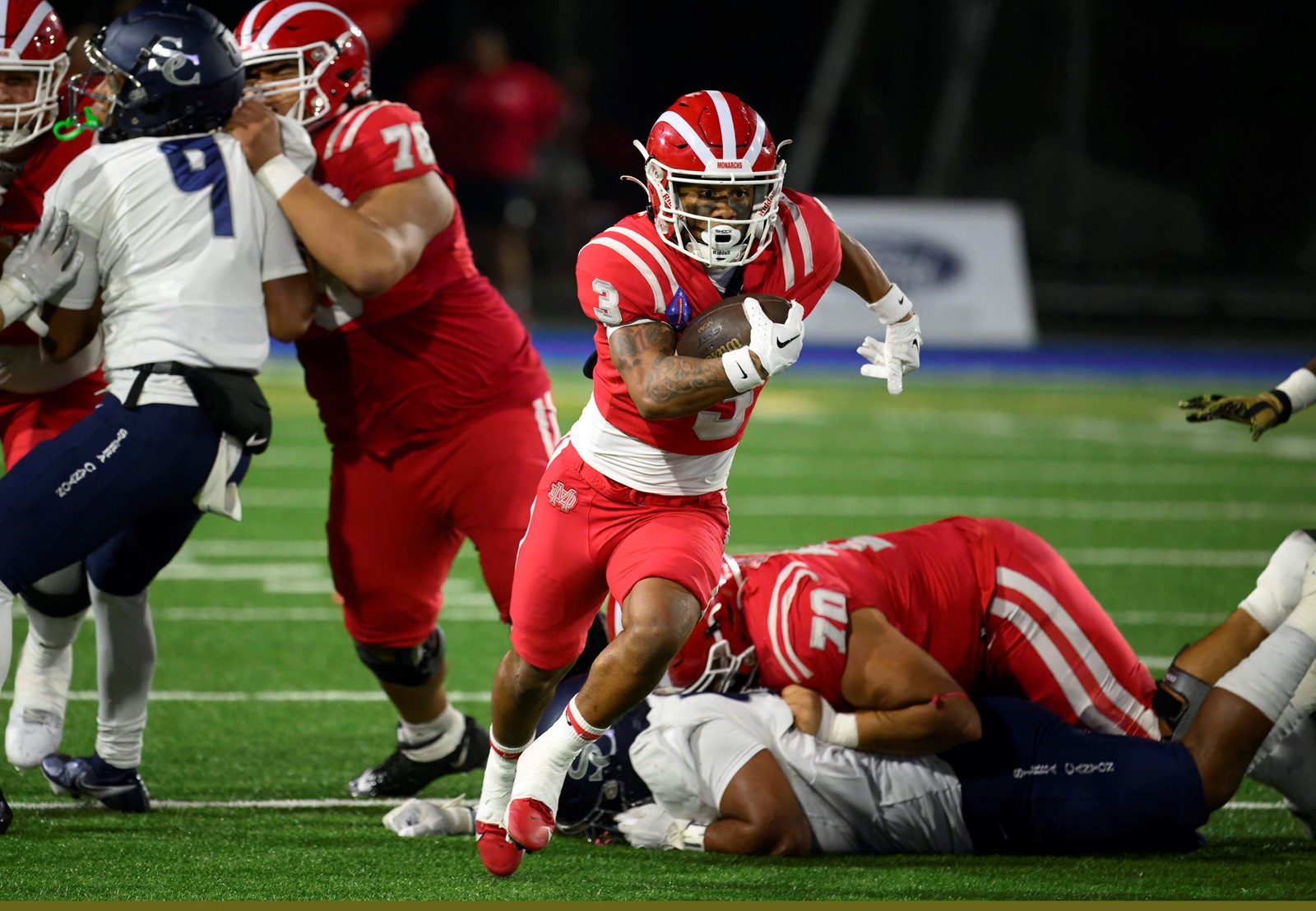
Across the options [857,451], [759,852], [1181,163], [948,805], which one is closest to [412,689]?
[759,852]

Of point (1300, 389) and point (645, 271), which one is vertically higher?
point (645, 271)

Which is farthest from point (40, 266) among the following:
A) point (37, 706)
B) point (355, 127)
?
point (37, 706)

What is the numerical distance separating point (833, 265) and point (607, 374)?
1.84 feet

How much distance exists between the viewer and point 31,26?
3.58 meters

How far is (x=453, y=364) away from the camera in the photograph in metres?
3.86

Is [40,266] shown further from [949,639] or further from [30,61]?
[949,639]

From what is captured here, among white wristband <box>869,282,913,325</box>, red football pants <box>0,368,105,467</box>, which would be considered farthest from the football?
red football pants <box>0,368,105,467</box>

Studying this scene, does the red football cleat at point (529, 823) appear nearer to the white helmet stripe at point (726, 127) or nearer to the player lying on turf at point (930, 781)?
the player lying on turf at point (930, 781)

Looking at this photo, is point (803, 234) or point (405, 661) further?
point (405, 661)

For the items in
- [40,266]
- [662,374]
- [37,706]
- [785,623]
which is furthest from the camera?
[37,706]

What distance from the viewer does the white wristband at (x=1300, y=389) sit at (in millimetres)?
3820

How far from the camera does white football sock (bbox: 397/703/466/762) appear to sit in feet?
13.1

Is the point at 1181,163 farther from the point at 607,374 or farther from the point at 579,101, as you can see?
the point at 607,374

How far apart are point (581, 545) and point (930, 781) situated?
928 millimetres
